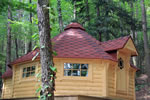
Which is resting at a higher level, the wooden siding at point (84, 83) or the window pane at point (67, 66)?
the window pane at point (67, 66)

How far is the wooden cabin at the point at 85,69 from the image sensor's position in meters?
10.2

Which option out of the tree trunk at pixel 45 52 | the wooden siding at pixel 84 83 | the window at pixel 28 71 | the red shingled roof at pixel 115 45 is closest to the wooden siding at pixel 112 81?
the wooden siding at pixel 84 83

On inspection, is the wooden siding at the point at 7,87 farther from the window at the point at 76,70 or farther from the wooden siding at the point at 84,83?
the window at the point at 76,70

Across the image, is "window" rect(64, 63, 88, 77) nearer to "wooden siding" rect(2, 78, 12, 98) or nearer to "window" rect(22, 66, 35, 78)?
"window" rect(22, 66, 35, 78)

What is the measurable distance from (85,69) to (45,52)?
4021 mm

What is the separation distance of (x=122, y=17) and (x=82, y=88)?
38.2ft

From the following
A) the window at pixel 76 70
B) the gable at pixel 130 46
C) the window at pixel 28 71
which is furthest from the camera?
the gable at pixel 130 46

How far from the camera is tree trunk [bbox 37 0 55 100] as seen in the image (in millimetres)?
6422

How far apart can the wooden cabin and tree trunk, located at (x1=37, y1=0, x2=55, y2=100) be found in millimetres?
2964

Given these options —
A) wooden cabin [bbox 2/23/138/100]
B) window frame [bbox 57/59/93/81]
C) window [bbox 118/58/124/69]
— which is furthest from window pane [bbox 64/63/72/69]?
window [bbox 118/58/124/69]

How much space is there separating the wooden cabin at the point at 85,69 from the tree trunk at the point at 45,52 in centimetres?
296

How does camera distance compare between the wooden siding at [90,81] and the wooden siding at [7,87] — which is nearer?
the wooden siding at [90,81]

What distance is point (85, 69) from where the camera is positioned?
34.0 ft

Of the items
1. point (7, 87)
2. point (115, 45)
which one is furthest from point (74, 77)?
point (7, 87)
